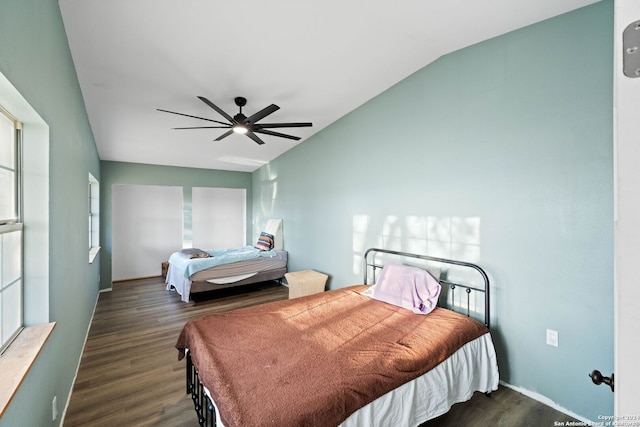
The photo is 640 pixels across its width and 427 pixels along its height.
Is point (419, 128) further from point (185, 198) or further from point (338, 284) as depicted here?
point (185, 198)

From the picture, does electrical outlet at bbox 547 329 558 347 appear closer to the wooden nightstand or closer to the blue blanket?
the wooden nightstand

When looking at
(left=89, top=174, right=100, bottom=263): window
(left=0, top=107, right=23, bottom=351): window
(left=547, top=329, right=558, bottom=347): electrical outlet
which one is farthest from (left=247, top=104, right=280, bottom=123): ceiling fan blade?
(left=89, top=174, right=100, bottom=263): window

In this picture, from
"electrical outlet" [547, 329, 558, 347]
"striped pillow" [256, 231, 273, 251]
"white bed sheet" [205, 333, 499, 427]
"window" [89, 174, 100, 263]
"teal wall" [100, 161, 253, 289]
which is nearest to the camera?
"white bed sheet" [205, 333, 499, 427]

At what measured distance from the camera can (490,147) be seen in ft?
7.54

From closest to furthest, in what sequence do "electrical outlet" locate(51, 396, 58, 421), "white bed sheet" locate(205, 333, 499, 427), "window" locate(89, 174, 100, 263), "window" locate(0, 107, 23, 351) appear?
"window" locate(0, 107, 23, 351), "white bed sheet" locate(205, 333, 499, 427), "electrical outlet" locate(51, 396, 58, 421), "window" locate(89, 174, 100, 263)

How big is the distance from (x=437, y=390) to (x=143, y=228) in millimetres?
6268

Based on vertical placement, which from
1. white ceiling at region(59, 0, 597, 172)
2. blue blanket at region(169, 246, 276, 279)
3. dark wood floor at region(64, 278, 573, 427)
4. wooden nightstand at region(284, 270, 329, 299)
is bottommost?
dark wood floor at region(64, 278, 573, 427)

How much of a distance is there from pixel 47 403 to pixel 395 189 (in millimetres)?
3189

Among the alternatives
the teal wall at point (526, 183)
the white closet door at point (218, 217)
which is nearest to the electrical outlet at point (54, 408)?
the teal wall at point (526, 183)

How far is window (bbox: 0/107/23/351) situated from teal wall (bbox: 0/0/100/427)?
117 mm

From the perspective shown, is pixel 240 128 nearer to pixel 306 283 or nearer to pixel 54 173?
pixel 54 173

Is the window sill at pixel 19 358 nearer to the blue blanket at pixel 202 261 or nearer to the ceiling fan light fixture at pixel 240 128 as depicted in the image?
the ceiling fan light fixture at pixel 240 128

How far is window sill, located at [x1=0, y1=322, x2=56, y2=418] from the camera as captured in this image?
973 mm

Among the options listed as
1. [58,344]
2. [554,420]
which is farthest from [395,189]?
[58,344]
